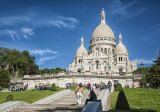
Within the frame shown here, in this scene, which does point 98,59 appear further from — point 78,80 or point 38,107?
point 38,107

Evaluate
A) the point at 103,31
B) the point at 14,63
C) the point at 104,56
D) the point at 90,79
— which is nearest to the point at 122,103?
the point at 90,79

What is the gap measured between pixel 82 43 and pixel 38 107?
301 ft

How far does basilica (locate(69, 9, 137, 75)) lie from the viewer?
271 ft

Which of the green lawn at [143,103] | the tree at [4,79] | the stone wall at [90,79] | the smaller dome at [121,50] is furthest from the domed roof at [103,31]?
the green lawn at [143,103]

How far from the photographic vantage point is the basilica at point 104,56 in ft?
271

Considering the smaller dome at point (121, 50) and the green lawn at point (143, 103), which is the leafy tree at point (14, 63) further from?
the green lawn at point (143, 103)

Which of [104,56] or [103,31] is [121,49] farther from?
[103,31]

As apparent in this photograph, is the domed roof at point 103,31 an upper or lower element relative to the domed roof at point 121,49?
upper

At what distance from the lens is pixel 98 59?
83.8 m

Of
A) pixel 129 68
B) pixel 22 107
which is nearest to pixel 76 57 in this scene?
pixel 129 68

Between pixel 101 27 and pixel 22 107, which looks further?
pixel 101 27

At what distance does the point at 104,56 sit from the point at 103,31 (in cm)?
2463

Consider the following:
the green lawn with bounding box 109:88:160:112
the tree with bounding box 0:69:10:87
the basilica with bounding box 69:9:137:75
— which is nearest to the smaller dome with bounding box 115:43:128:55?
the basilica with bounding box 69:9:137:75

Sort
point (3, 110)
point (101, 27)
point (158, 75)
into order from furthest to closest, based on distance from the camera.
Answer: point (101, 27) → point (158, 75) → point (3, 110)
